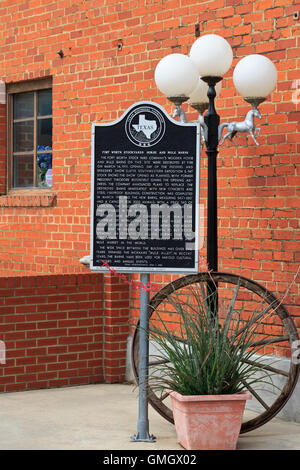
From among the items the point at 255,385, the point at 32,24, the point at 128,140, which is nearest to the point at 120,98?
the point at 32,24

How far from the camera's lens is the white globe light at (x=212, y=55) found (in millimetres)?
7047

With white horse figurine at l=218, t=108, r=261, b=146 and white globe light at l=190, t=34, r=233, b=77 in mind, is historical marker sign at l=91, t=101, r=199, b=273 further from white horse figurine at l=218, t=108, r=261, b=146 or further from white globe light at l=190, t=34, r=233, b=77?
white horse figurine at l=218, t=108, r=261, b=146

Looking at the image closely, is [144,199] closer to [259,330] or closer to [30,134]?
[259,330]

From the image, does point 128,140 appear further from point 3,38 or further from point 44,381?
point 3,38

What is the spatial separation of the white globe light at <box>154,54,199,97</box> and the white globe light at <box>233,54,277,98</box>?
34 centimetres

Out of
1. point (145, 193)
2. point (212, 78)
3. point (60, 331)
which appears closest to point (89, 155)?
point (60, 331)

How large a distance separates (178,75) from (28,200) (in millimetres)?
3867

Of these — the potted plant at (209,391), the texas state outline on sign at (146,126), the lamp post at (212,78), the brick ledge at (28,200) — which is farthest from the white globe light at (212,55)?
the brick ledge at (28,200)

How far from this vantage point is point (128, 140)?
673 centimetres

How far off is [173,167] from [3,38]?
200 inches

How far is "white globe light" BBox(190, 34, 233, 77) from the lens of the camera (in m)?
7.05

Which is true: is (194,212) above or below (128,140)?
below

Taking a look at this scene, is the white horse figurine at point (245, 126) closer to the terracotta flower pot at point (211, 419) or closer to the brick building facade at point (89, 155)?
the brick building facade at point (89, 155)

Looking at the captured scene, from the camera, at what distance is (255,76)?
7078mm
